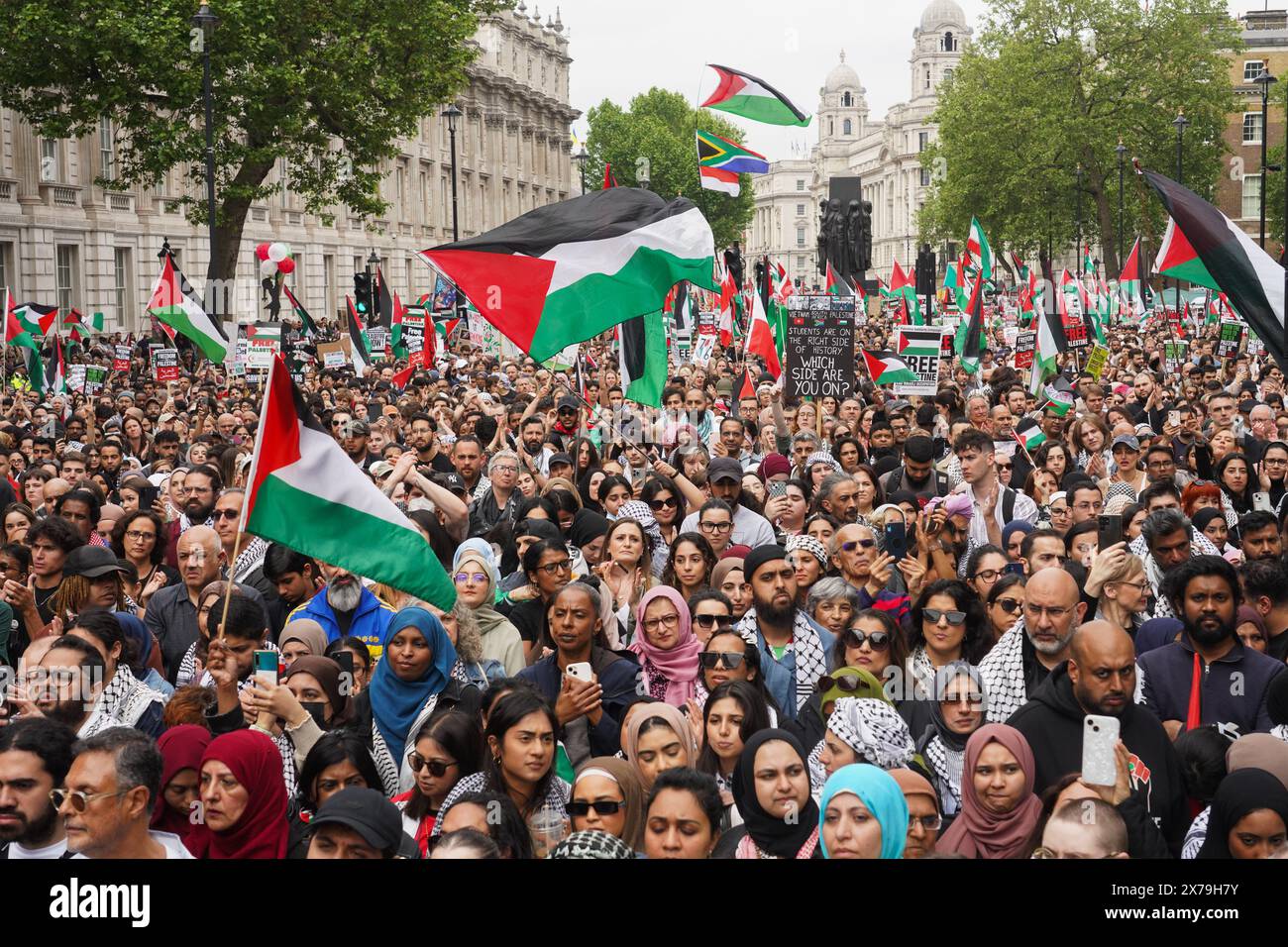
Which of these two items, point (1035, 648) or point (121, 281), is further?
point (121, 281)

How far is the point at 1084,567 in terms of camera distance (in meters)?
7.63

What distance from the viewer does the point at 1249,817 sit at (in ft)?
14.5

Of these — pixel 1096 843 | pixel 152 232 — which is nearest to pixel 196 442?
pixel 1096 843

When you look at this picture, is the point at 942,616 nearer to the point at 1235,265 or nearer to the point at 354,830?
the point at 354,830

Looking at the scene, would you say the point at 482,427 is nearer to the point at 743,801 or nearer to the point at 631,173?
the point at 743,801

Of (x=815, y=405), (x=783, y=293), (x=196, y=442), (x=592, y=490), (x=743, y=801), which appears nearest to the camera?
(x=743, y=801)

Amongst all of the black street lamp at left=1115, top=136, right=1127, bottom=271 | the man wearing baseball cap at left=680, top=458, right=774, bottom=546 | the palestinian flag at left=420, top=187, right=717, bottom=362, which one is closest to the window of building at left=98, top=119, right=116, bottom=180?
the black street lamp at left=1115, top=136, right=1127, bottom=271

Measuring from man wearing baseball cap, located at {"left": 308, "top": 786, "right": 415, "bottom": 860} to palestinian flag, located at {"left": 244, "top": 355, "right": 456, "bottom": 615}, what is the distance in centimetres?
161

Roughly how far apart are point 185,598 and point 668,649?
2.51 metres

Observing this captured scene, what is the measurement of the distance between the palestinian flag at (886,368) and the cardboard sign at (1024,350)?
2.87 metres

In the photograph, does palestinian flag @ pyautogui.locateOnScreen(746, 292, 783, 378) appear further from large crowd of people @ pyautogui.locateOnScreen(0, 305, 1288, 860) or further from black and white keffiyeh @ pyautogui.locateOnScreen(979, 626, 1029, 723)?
black and white keffiyeh @ pyautogui.locateOnScreen(979, 626, 1029, 723)

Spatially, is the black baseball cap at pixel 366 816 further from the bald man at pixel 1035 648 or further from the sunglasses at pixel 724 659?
the bald man at pixel 1035 648

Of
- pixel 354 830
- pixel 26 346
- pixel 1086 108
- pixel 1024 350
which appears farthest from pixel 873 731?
pixel 1086 108

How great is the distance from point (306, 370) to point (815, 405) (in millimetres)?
11178
